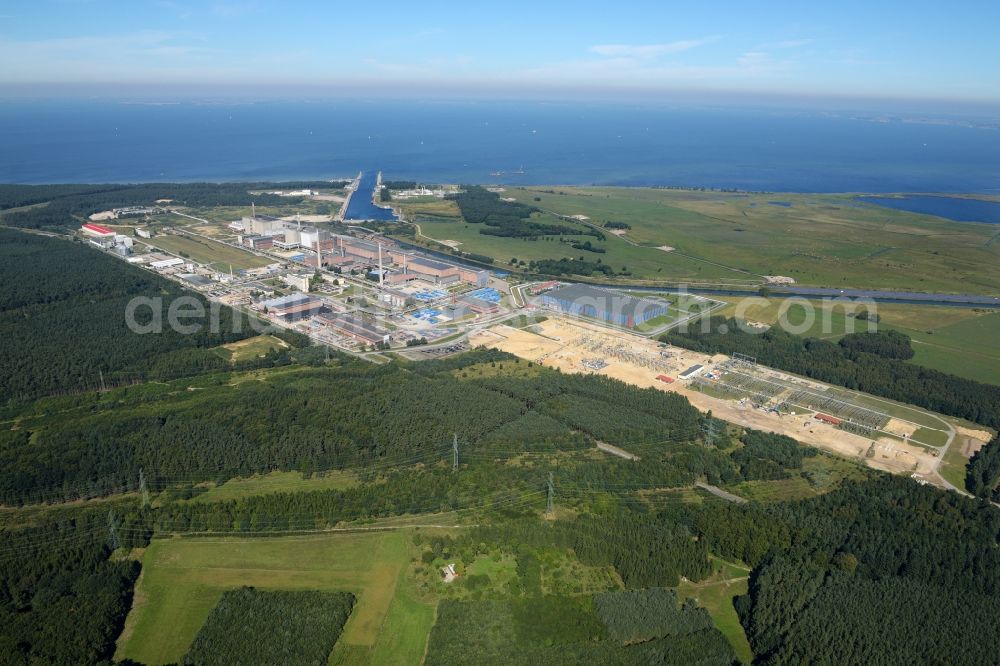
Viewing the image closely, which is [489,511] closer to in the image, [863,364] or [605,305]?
[605,305]

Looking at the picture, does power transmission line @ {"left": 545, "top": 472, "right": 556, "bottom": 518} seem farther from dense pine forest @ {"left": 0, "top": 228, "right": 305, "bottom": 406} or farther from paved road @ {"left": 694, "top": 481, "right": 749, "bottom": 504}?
dense pine forest @ {"left": 0, "top": 228, "right": 305, "bottom": 406}

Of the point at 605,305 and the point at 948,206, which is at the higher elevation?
the point at 948,206

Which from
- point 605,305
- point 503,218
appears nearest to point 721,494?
point 605,305

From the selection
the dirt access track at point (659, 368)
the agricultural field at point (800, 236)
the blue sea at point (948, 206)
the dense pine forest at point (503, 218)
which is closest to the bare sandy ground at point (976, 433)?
Answer: the dirt access track at point (659, 368)

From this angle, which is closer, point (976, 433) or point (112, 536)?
point (112, 536)

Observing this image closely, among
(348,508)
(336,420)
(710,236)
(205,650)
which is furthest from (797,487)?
(710,236)

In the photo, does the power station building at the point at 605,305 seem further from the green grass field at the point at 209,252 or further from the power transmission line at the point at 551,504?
the green grass field at the point at 209,252

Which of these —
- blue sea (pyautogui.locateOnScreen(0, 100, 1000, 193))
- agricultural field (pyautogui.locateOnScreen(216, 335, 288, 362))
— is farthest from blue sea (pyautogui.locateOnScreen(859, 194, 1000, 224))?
agricultural field (pyautogui.locateOnScreen(216, 335, 288, 362))
